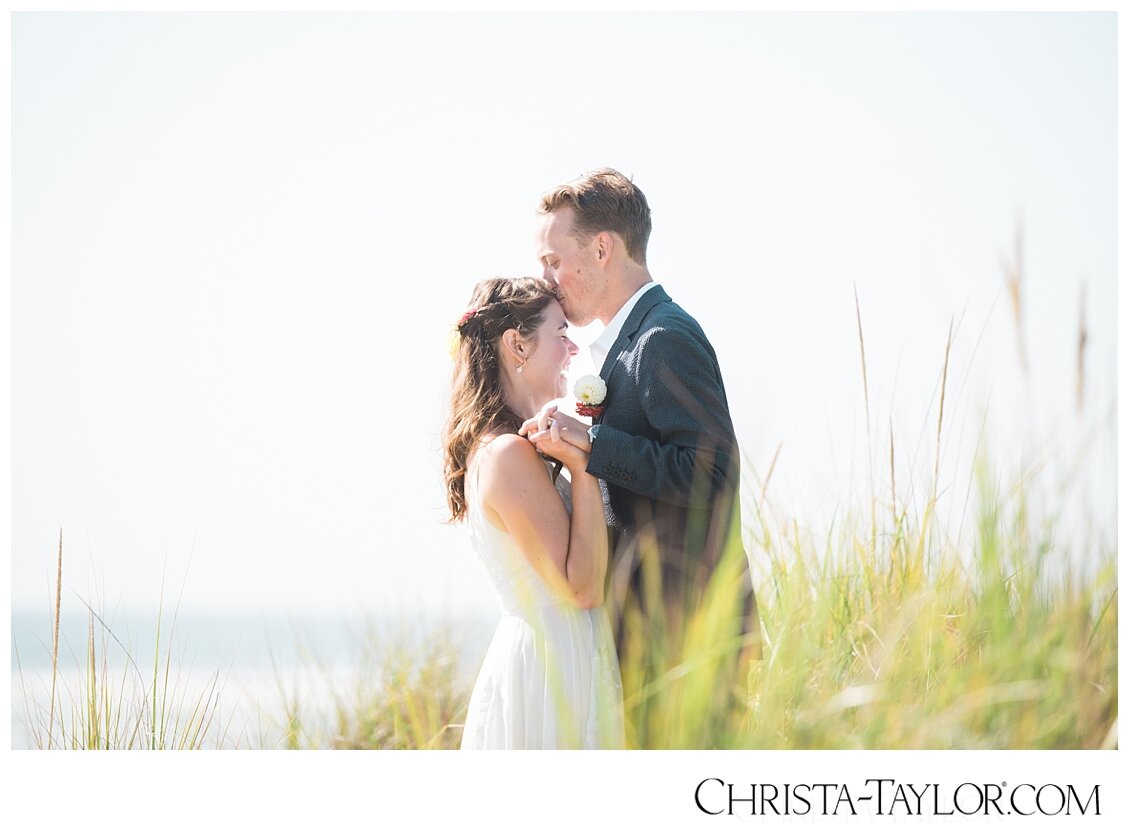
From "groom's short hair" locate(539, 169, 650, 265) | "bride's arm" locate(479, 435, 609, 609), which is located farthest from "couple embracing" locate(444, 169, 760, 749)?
"groom's short hair" locate(539, 169, 650, 265)

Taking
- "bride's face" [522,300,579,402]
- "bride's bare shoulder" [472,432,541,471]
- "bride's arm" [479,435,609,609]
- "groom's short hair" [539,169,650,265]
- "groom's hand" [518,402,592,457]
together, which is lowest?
"bride's arm" [479,435,609,609]

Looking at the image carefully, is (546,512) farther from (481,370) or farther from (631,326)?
(631,326)

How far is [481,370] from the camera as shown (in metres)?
2.91

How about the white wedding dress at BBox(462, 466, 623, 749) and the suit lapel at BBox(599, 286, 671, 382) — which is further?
the suit lapel at BBox(599, 286, 671, 382)

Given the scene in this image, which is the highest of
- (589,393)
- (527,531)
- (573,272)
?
(573,272)

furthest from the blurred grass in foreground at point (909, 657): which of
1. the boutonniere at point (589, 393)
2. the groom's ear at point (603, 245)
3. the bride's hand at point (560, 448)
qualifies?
the groom's ear at point (603, 245)

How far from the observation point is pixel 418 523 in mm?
5449

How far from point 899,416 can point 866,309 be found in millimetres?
503

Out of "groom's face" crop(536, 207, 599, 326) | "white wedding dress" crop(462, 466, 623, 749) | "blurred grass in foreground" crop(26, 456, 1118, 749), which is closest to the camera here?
"blurred grass in foreground" crop(26, 456, 1118, 749)

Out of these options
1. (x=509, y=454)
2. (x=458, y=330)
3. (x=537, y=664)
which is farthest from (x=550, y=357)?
(x=537, y=664)

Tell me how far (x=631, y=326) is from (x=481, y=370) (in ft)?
1.52

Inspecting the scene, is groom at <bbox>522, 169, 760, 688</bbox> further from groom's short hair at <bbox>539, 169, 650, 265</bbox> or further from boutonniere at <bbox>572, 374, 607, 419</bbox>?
groom's short hair at <bbox>539, 169, 650, 265</bbox>

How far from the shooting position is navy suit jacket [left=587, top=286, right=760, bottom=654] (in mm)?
2705
